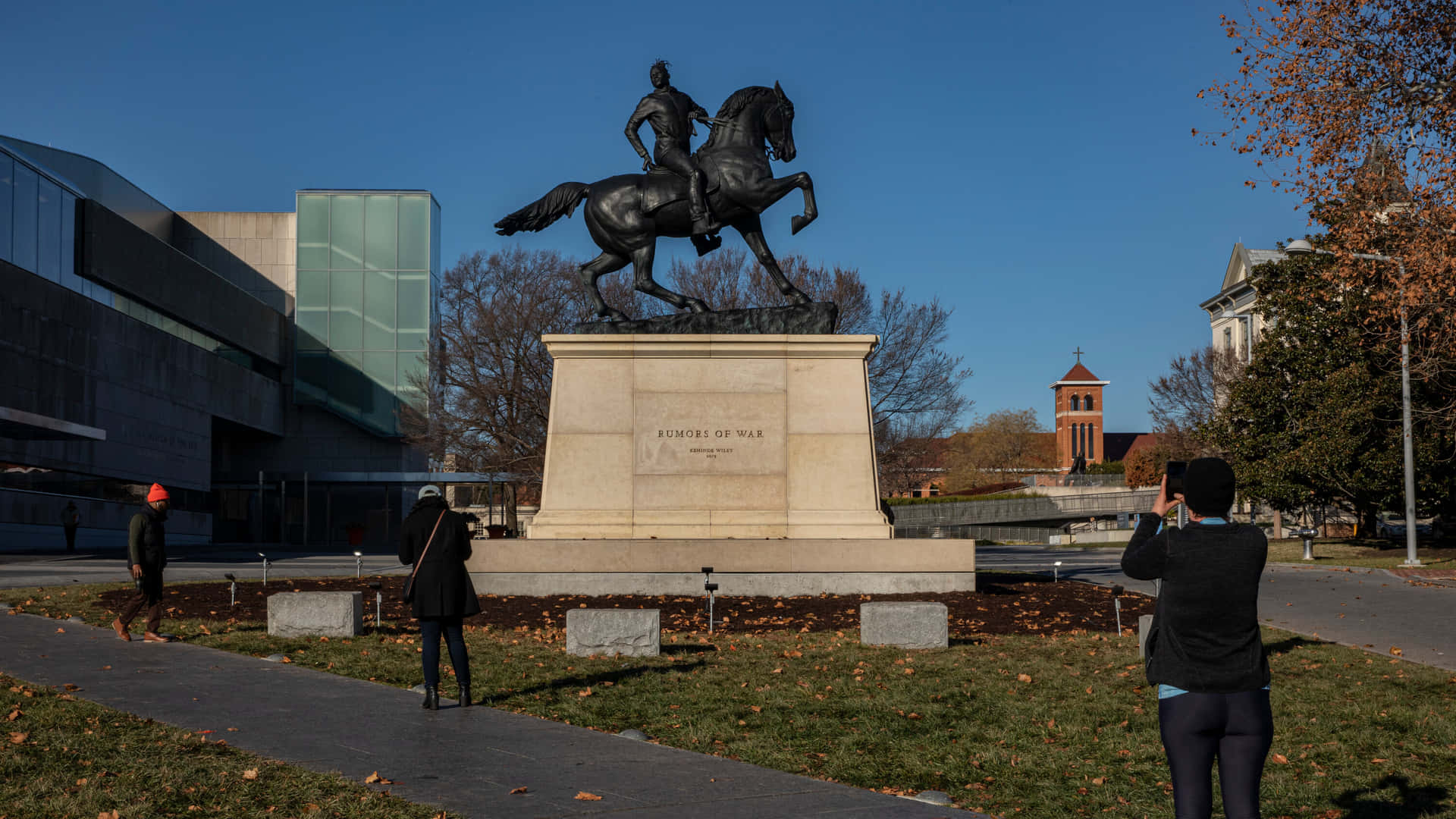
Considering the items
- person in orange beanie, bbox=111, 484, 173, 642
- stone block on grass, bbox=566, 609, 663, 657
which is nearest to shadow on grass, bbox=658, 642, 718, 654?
stone block on grass, bbox=566, 609, 663, 657

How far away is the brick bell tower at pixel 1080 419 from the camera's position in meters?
157

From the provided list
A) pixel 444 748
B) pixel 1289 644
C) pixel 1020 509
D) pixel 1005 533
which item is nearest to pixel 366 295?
pixel 1020 509

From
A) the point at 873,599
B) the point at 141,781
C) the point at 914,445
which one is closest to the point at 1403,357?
the point at 914,445

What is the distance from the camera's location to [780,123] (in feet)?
61.7

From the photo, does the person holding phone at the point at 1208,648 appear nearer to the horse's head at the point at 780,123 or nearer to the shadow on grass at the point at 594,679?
the shadow on grass at the point at 594,679

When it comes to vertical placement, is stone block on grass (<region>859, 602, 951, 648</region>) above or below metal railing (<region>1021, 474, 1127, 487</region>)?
below

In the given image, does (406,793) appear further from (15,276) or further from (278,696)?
(15,276)

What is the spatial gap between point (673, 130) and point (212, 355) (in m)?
41.2

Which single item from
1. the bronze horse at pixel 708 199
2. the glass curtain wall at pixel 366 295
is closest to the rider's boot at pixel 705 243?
the bronze horse at pixel 708 199

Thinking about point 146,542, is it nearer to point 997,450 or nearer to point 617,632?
point 617,632

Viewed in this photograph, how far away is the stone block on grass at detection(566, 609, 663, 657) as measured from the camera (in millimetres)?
11734

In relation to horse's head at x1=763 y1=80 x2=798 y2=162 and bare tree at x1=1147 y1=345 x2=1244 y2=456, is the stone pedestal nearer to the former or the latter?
horse's head at x1=763 y1=80 x2=798 y2=162

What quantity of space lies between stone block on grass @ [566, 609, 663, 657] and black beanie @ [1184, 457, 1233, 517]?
7.61 meters

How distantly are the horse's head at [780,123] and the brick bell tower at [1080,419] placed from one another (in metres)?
144
